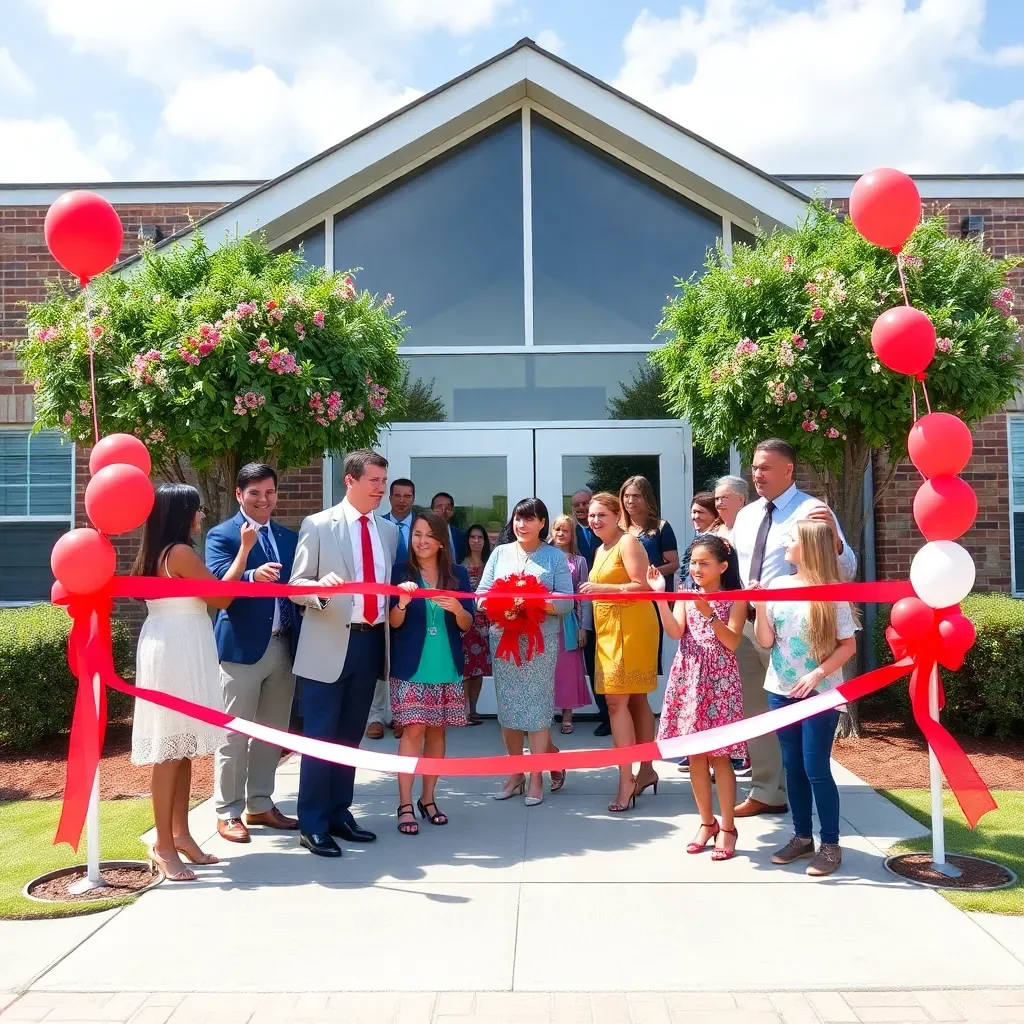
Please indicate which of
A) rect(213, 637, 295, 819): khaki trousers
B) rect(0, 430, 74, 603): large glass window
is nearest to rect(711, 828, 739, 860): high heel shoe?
rect(213, 637, 295, 819): khaki trousers

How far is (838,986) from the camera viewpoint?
321 cm

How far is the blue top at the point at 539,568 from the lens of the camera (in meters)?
5.50

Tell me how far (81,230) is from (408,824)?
11.1 feet

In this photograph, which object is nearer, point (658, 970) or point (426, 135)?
point (658, 970)

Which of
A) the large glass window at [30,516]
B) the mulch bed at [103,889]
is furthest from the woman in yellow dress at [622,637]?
the large glass window at [30,516]

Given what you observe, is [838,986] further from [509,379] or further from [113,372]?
[509,379]

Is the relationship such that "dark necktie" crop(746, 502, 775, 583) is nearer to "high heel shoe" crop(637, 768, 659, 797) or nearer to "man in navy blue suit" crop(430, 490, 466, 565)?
"high heel shoe" crop(637, 768, 659, 797)

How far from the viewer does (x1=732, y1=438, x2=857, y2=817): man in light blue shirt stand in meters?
4.71

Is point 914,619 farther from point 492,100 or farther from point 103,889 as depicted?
point 492,100

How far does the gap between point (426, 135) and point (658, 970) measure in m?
7.03

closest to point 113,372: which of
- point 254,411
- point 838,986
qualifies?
point 254,411

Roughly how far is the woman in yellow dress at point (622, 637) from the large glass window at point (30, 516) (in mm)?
5903

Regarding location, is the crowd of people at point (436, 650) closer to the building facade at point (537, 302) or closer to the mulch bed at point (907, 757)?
the mulch bed at point (907, 757)

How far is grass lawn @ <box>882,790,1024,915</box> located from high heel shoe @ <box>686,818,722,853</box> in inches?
34.1
